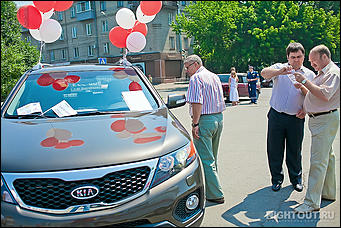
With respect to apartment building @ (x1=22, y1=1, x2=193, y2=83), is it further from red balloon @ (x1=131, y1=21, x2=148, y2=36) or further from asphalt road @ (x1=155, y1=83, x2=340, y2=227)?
asphalt road @ (x1=155, y1=83, x2=340, y2=227)

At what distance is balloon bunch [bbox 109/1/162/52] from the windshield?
230cm

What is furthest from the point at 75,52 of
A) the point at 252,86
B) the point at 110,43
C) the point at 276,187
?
the point at 276,187

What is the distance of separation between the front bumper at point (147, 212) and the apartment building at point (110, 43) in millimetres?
36887

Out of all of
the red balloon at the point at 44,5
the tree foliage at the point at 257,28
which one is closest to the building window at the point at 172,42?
the tree foliage at the point at 257,28

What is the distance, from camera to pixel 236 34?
2859 centimetres

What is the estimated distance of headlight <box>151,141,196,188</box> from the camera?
238cm

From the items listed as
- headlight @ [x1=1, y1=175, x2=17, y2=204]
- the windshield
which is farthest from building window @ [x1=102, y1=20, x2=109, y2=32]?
headlight @ [x1=1, y1=175, x2=17, y2=204]

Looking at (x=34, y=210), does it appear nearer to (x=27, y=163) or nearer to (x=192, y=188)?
(x=27, y=163)

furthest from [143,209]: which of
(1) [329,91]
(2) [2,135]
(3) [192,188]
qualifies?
(1) [329,91]

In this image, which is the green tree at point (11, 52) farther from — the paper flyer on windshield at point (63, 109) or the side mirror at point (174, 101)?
the side mirror at point (174, 101)

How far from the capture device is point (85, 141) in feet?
8.18

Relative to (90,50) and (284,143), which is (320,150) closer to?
(284,143)

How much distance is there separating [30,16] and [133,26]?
1.95 meters

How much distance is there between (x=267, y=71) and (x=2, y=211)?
314 cm
